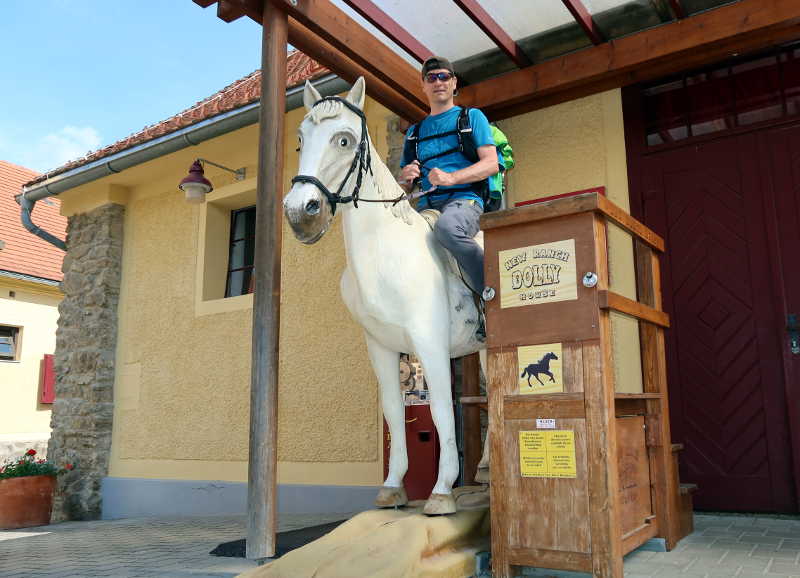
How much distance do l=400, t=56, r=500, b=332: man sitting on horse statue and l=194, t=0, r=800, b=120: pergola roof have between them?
105cm

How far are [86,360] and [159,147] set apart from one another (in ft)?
9.74

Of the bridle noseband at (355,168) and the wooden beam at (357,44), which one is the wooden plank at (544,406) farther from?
the wooden beam at (357,44)

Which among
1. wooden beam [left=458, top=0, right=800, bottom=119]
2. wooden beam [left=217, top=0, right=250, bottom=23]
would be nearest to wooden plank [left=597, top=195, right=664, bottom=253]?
wooden beam [left=458, top=0, right=800, bottom=119]

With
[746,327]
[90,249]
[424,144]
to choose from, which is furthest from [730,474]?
[90,249]

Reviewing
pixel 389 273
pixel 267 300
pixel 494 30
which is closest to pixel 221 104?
pixel 494 30

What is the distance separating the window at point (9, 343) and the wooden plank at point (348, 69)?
40.0 ft

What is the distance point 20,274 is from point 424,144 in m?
12.9

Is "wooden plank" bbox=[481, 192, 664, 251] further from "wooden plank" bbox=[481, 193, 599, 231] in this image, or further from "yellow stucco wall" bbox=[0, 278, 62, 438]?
"yellow stucco wall" bbox=[0, 278, 62, 438]

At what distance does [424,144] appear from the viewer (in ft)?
12.1

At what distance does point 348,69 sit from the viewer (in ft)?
15.8

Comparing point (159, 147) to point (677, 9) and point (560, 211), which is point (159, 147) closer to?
point (677, 9)

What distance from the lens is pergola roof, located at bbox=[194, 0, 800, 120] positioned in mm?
4328

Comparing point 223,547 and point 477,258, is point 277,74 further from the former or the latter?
point 223,547

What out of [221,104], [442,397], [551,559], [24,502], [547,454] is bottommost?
→ [24,502]
